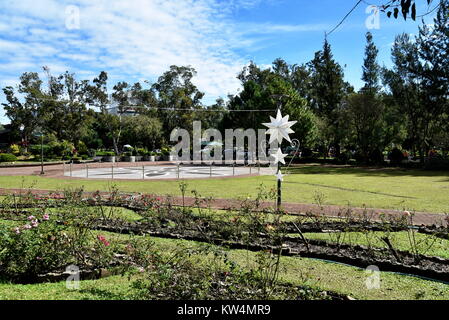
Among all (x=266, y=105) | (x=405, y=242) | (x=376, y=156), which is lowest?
(x=405, y=242)

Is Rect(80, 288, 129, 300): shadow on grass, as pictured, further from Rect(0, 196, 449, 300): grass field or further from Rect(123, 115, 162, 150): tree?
Rect(123, 115, 162, 150): tree

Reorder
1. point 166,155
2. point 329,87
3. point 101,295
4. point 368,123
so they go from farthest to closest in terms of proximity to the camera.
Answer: point 329,87
point 166,155
point 368,123
point 101,295

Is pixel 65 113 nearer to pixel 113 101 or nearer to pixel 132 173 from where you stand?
pixel 113 101

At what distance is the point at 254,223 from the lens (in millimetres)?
7004

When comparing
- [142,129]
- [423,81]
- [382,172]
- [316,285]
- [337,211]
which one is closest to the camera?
[316,285]

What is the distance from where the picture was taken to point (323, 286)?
189 inches

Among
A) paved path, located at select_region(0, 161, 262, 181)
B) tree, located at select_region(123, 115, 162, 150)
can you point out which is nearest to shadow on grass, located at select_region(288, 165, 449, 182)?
paved path, located at select_region(0, 161, 262, 181)

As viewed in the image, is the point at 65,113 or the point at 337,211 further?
the point at 65,113

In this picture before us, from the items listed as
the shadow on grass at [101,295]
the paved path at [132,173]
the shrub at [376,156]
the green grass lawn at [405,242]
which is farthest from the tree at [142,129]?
the shadow on grass at [101,295]

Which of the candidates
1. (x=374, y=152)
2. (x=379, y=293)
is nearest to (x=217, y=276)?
(x=379, y=293)

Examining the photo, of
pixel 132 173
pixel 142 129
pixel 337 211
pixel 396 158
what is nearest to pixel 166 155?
pixel 142 129

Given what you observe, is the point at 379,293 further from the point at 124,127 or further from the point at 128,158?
the point at 124,127

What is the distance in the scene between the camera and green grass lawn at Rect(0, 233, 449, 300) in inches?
172
